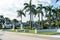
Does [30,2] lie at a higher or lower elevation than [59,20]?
higher

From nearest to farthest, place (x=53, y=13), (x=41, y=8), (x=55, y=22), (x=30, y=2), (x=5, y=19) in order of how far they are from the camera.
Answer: (x=30, y=2), (x=41, y=8), (x=53, y=13), (x=55, y=22), (x=5, y=19)

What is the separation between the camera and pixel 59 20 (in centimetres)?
8475

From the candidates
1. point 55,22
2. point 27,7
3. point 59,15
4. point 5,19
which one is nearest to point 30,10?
point 27,7

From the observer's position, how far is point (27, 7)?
2564 inches

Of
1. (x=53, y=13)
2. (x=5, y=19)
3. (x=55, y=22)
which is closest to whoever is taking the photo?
(x=53, y=13)

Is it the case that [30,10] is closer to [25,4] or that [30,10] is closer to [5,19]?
[25,4]

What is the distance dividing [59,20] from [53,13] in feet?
37.9

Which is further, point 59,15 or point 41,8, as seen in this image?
point 59,15

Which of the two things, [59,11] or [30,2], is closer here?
[30,2]

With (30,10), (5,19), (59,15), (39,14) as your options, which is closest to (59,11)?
(59,15)

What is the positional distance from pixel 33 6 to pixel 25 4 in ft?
9.43

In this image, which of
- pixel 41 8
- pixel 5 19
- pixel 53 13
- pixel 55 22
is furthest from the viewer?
pixel 5 19

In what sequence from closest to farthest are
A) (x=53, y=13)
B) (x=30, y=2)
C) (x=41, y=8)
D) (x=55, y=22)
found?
(x=30, y=2) < (x=41, y=8) < (x=53, y=13) < (x=55, y=22)

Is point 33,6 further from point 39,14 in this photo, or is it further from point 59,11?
point 59,11
